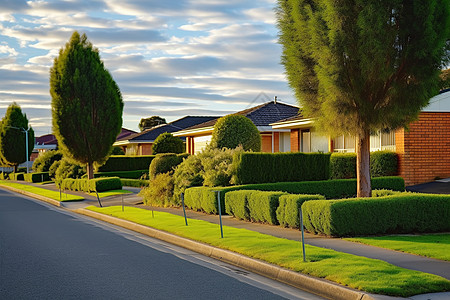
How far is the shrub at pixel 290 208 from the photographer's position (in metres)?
15.0

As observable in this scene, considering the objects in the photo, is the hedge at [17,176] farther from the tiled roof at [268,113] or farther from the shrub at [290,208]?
the shrub at [290,208]

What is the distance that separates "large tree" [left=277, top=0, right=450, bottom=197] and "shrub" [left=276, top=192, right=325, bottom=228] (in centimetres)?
254

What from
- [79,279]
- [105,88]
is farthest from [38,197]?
[79,279]

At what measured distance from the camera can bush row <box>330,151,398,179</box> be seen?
84.6ft

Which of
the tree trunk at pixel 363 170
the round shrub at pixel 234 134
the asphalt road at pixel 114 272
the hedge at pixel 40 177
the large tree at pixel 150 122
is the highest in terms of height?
the large tree at pixel 150 122

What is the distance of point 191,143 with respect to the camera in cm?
4928

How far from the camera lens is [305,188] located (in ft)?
73.5

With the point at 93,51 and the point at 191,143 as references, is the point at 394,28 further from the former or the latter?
the point at 191,143

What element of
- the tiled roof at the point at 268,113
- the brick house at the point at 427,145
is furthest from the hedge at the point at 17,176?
the brick house at the point at 427,145

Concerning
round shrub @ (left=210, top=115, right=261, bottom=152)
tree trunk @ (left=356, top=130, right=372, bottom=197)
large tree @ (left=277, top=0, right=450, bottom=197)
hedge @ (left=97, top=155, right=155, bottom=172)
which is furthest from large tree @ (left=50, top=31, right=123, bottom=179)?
tree trunk @ (left=356, top=130, right=372, bottom=197)

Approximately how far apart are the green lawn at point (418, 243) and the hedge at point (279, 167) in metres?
9.48

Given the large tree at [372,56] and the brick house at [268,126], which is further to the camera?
the brick house at [268,126]

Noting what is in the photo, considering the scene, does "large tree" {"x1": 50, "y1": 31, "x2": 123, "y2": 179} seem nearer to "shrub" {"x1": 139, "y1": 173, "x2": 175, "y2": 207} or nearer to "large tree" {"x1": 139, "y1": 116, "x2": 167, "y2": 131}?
"shrub" {"x1": 139, "y1": 173, "x2": 175, "y2": 207}

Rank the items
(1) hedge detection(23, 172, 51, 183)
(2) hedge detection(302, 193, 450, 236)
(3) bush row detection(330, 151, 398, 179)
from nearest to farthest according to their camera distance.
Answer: (2) hedge detection(302, 193, 450, 236)
(3) bush row detection(330, 151, 398, 179)
(1) hedge detection(23, 172, 51, 183)
